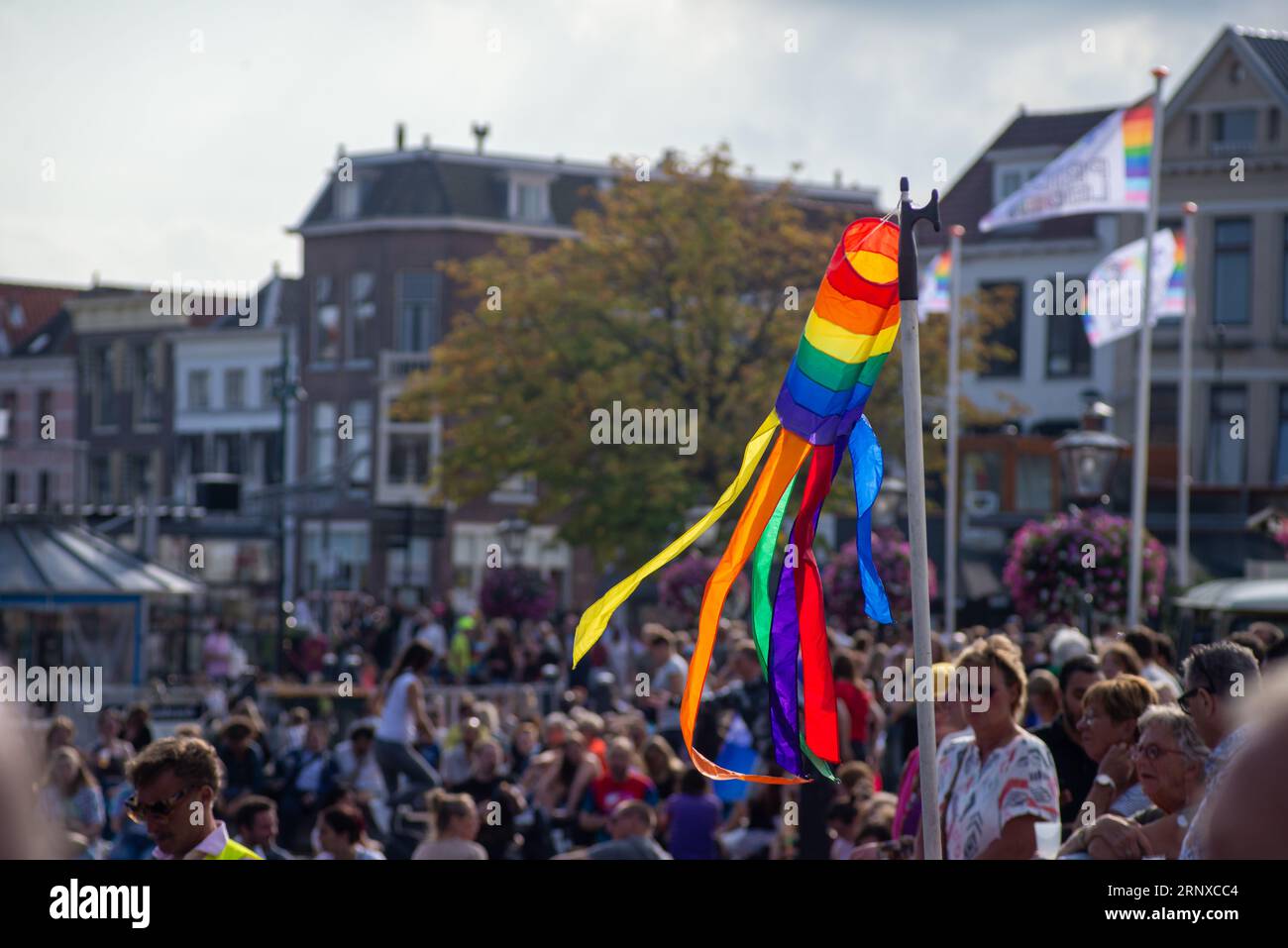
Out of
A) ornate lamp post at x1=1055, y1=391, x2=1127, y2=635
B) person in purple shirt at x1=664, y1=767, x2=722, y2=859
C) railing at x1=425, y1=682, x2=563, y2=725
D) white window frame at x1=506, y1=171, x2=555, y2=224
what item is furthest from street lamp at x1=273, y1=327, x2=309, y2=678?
white window frame at x1=506, y1=171, x2=555, y2=224

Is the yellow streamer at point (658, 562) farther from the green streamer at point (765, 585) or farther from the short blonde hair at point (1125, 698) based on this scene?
the short blonde hair at point (1125, 698)

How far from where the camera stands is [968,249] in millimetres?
41062

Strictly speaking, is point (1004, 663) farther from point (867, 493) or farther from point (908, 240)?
point (908, 240)

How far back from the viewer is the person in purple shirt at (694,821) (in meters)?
11.7

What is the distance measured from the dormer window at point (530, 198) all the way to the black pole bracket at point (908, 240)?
51550 millimetres

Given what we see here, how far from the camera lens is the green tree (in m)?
33.7

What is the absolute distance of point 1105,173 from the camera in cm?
1823

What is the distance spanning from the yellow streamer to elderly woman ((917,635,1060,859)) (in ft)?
4.10

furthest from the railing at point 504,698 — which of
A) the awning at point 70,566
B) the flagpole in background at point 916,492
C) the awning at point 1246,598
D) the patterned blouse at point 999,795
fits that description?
the flagpole in background at point 916,492

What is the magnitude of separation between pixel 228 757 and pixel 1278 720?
1437 centimetres

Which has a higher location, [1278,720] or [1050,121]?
[1050,121]

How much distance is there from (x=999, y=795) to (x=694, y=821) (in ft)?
19.5
